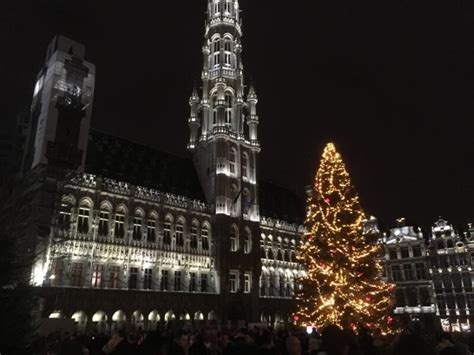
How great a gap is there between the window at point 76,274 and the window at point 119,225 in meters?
4.61

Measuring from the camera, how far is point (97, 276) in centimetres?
3472

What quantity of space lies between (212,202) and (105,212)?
13250 mm

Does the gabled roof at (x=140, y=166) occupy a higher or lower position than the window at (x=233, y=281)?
higher

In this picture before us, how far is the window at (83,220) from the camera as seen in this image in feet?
115

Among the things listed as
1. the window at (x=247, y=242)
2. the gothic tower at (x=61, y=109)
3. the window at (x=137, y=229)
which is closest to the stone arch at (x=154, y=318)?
the window at (x=137, y=229)

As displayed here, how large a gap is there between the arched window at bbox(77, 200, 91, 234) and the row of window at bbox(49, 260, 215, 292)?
10.0ft

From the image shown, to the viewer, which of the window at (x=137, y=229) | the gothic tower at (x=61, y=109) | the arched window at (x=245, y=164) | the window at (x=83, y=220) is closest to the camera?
the window at (x=83, y=220)

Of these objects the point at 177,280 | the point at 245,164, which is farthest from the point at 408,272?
the point at 177,280

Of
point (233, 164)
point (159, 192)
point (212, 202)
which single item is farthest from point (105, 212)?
point (233, 164)

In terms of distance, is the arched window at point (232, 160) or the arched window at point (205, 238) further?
the arched window at point (232, 160)

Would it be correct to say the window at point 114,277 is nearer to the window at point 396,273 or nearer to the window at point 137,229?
the window at point 137,229

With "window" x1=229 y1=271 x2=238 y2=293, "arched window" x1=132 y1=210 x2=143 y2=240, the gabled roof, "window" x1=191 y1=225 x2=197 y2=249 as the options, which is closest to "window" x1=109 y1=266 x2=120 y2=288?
"arched window" x1=132 y1=210 x2=143 y2=240

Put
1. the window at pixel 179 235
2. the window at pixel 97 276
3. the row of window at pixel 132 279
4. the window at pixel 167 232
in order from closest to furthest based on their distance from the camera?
1. the row of window at pixel 132 279
2. the window at pixel 97 276
3. the window at pixel 167 232
4. the window at pixel 179 235

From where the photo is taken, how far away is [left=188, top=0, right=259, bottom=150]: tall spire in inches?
1996
